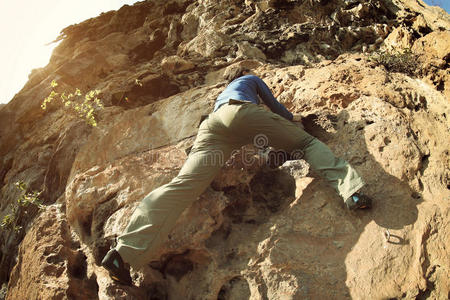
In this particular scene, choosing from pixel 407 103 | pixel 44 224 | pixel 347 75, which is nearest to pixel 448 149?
pixel 407 103

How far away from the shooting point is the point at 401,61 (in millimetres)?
3951

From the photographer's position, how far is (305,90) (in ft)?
13.1

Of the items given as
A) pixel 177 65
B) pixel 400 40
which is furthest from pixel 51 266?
pixel 400 40

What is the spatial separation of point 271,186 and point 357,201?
902 mm

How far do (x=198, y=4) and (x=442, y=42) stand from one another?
6.29 metres

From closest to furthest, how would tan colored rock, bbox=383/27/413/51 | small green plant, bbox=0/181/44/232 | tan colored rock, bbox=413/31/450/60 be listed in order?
1. tan colored rock, bbox=413/31/450/60
2. small green plant, bbox=0/181/44/232
3. tan colored rock, bbox=383/27/413/51

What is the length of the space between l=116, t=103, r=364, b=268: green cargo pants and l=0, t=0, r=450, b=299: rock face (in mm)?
270

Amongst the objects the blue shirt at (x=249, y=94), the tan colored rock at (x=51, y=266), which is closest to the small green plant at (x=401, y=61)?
the blue shirt at (x=249, y=94)

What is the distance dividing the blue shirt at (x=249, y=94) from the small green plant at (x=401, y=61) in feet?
5.66

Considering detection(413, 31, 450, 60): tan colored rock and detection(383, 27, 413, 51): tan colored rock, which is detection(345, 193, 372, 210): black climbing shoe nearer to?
detection(413, 31, 450, 60): tan colored rock

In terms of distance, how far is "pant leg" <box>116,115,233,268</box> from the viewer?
8.00 feet

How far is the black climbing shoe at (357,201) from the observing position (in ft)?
7.87

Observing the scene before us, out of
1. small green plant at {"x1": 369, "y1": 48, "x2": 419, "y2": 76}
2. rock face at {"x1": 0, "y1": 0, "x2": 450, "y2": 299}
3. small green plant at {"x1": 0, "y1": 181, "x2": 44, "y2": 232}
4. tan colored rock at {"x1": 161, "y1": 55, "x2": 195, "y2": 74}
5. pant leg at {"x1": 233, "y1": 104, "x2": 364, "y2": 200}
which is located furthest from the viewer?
tan colored rock at {"x1": 161, "y1": 55, "x2": 195, "y2": 74}

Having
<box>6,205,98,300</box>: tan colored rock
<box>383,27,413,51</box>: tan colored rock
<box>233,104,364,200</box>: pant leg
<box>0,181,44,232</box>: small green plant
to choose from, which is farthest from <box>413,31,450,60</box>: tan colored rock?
<box>0,181,44,232</box>: small green plant
